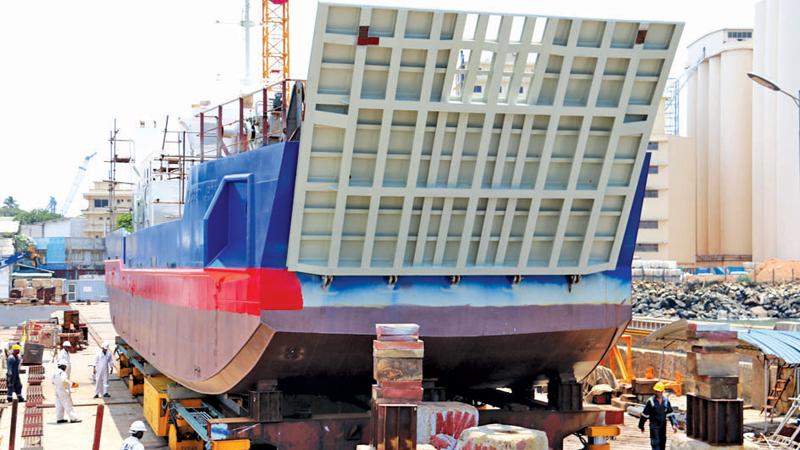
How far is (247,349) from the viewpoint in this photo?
37.3ft

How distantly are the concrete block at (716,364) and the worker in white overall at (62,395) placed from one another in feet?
39.1

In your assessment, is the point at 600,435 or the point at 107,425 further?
the point at 107,425

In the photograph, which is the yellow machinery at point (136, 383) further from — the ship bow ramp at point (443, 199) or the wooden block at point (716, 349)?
the wooden block at point (716, 349)

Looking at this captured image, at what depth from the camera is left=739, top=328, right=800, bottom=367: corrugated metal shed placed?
45.6 ft

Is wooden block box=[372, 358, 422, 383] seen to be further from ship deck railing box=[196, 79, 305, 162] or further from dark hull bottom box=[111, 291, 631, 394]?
ship deck railing box=[196, 79, 305, 162]

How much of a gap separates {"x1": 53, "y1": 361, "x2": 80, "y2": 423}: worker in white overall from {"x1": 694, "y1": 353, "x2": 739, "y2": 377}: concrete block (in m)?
11.9

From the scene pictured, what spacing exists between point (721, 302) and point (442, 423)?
47.3 metres

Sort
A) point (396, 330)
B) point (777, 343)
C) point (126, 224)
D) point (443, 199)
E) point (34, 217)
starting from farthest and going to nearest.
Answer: point (34, 217) < point (126, 224) < point (777, 343) < point (443, 199) < point (396, 330)

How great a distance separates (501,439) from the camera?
9164 millimetres

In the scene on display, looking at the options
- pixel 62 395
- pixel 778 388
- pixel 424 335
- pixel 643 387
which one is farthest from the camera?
pixel 643 387

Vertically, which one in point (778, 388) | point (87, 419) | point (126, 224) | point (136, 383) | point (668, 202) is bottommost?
point (87, 419)

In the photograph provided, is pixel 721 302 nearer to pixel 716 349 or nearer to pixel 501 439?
pixel 716 349

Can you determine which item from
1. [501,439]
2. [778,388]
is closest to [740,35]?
[778,388]

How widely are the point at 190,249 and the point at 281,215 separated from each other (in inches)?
133
